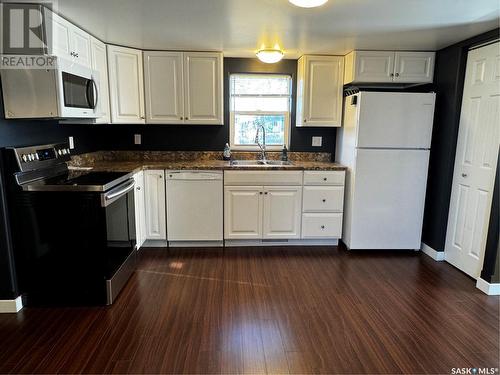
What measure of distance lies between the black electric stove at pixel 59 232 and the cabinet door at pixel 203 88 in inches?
55.5

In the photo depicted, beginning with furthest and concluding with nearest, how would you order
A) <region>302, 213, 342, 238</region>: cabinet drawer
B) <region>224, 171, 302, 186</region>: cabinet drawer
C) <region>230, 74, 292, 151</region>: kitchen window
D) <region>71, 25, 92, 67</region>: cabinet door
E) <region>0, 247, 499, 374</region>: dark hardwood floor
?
<region>230, 74, 292, 151</region>: kitchen window
<region>302, 213, 342, 238</region>: cabinet drawer
<region>224, 171, 302, 186</region>: cabinet drawer
<region>71, 25, 92, 67</region>: cabinet door
<region>0, 247, 499, 374</region>: dark hardwood floor

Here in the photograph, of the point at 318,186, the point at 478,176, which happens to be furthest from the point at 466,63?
the point at 318,186

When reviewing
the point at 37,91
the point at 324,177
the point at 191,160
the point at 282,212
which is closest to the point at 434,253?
the point at 324,177

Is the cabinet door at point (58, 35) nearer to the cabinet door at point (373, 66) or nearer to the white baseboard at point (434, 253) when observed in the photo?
the cabinet door at point (373, 66)

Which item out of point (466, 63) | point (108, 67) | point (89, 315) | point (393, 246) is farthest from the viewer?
point (393, 246)

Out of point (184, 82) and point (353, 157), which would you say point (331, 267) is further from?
point (184, 82)

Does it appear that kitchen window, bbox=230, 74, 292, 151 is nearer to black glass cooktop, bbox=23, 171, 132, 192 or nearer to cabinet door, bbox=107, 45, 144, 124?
cabinet door, bbox=107, 45, 144, 124

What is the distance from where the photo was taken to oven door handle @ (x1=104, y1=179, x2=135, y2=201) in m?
2.29

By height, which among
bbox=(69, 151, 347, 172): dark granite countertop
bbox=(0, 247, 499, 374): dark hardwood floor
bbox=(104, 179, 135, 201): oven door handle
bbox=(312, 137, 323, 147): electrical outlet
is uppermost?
bbox=(312, 137, 323, 147): electrical outlet

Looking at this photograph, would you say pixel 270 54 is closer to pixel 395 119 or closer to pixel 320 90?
pixel 320 90

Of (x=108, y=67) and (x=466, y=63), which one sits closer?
(x=466, y=63)

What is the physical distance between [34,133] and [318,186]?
8.62 ft

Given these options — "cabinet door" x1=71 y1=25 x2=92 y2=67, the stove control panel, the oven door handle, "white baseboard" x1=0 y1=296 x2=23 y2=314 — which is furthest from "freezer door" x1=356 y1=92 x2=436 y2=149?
"white baseboard" x1=0 y1=296 x2=23 y2=314

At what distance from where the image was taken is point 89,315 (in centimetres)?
225
